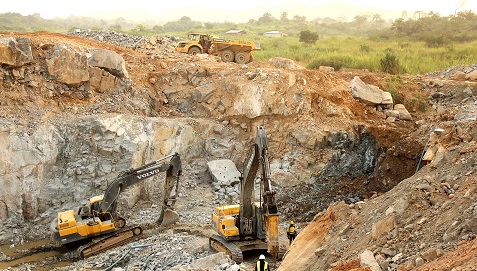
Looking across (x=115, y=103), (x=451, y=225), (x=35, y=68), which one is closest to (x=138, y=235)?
(x=115, y=103)

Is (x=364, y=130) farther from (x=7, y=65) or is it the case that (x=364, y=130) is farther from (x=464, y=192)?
(x=7, y=65)

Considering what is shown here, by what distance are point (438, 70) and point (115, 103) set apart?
618 inches

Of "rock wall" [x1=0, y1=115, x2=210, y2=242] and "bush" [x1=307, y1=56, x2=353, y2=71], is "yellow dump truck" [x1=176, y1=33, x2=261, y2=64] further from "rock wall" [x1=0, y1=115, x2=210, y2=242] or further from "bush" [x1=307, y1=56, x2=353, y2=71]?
"rock wall" [x1=0, y1=115, x2=210, y2=242]

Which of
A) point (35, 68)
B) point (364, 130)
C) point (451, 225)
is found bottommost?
point (364, 130)

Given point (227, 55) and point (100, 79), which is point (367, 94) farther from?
point (100, 79)

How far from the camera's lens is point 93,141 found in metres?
16.5

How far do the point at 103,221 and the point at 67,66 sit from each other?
6.53 m

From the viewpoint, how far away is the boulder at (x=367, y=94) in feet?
66.3

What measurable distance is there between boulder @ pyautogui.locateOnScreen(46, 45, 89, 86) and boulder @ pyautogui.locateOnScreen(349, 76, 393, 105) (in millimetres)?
10161

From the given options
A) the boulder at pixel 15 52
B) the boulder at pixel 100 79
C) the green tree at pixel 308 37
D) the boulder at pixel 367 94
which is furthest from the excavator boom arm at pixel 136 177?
the green tree at pixel 308 37

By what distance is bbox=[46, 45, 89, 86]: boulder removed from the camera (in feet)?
58.2

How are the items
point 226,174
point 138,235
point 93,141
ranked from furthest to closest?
1. point 226,174
2. point 93,141
3. point 138,235

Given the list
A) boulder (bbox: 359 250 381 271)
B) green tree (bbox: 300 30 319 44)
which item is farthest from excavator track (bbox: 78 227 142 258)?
green tree (bbox: 300 30 319 44)

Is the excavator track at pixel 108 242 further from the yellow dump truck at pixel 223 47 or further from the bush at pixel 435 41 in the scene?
the bush at pixel 435 41
